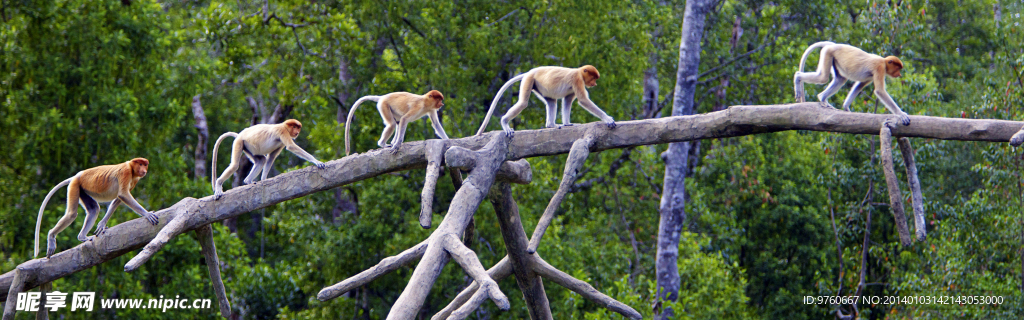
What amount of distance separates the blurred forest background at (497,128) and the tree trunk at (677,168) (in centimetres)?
37

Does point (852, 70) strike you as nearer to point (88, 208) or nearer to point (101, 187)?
point (101, 187)

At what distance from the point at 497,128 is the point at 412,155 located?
645cm

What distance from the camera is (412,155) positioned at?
16.1 feet

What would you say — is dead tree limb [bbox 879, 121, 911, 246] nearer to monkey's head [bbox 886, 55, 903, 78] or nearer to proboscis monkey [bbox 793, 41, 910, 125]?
proboscis monkey [bbox 793, 41, 910, 125]

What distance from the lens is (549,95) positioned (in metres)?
5.32

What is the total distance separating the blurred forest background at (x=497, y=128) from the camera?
32.9 ft

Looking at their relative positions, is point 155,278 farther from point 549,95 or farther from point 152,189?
point 549,95

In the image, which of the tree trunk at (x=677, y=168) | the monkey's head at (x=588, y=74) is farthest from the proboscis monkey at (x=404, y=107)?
the tree trunk at (x=677, y=168)

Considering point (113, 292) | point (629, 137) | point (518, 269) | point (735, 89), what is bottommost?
point (113, 292)

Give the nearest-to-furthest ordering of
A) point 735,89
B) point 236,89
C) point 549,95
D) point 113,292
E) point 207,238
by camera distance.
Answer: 1. point 207,238
2. point 549,95
3. point 113,292
4. point 735,89
5. point 236,89

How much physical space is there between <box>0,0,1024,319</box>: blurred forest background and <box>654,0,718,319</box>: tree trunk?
1.21ft

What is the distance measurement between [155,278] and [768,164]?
10.3m

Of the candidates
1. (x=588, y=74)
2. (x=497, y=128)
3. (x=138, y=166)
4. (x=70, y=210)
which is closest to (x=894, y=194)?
(x=588, y=74)

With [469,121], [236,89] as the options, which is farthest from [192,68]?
[236,89]
